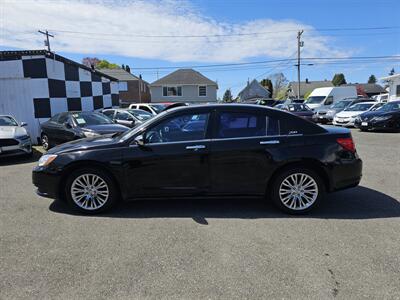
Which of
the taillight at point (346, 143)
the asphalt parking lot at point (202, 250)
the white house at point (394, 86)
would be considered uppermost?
the white house at point (394, 86)

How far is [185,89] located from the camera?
4256 centimetres

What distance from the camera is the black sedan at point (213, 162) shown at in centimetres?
457

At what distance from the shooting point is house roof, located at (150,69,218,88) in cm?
4244

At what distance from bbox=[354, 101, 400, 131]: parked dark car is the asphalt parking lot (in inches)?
434

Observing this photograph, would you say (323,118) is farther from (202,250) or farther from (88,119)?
(202,250)

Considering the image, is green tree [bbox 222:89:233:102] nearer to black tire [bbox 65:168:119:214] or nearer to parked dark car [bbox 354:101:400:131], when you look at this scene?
parked dark car [bbox 354:101:400:131]

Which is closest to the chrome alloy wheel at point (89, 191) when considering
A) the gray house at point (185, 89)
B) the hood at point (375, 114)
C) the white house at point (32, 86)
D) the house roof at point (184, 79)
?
the white house at point (32, 86)

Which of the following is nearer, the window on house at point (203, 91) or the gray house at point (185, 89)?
the gray house at point (185, 89)

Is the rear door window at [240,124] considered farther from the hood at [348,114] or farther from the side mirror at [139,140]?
the hood at [348,114]

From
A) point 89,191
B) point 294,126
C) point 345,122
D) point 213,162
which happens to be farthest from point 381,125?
point 89,191

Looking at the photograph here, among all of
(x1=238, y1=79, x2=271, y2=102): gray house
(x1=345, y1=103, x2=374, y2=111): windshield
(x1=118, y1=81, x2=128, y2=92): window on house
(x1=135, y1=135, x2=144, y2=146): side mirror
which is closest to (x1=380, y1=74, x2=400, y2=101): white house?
(x1=345, y1=103, x2=374, y2=111): windshield

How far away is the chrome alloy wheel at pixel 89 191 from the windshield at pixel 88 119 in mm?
5487

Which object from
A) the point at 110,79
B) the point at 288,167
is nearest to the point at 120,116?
the point at 110,79

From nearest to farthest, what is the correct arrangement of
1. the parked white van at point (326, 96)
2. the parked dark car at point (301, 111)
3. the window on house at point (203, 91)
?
the parked dark car at point (301, 111) < the parked white van at point (326, 96) < the window on house at point (203, 91)
